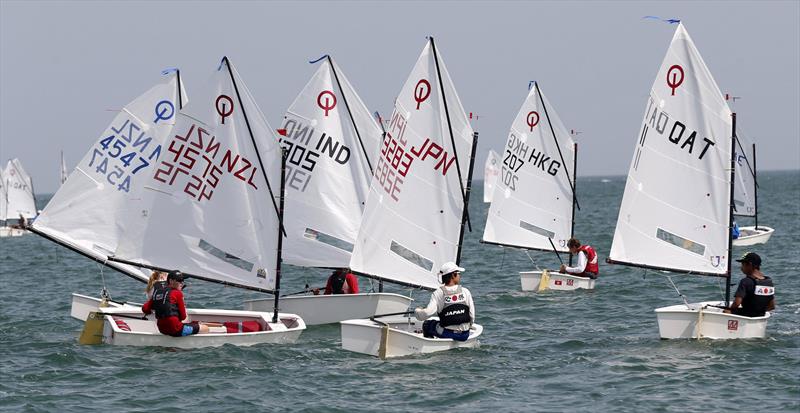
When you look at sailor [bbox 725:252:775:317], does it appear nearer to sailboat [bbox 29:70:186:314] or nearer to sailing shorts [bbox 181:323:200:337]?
sailing shorts [bbox 181:323:200:337]

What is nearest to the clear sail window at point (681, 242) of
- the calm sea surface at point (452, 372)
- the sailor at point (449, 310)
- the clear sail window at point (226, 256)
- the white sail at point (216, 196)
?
the calm sea surface at point (452, 372)

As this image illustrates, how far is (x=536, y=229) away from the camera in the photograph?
33062mm

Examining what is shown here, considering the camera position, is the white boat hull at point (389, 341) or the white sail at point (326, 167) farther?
the white sail at point (326, 167)

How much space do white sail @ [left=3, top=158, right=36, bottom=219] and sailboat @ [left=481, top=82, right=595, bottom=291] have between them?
4673 centimetres

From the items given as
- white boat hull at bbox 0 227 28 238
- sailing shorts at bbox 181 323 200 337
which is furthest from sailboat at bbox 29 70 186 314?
white boat hull at bbox 0 227 28 238

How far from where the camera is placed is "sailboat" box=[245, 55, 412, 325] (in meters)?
24.5

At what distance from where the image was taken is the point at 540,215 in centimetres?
3291

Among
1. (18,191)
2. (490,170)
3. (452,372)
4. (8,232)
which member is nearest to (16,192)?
(18,191)

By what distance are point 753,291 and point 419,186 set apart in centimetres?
635

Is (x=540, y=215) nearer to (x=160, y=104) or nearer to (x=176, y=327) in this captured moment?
(x=160, y=104)

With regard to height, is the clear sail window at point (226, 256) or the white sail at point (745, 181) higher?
the white sail at point (745, 181)

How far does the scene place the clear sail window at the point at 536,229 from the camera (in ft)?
108

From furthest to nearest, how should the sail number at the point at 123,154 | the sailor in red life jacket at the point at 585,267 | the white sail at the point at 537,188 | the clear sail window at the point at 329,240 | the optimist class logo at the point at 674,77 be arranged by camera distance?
the white sail at the point at 537,188
the sailor in red life jacket at the point at 585,267
the sail number at the point at 123,154
the clear sail window at the point at 329,240
the optimist class logo at the point at 674,77

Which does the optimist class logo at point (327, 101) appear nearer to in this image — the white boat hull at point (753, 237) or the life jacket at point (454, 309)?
the life jacket at point (454, 309)
